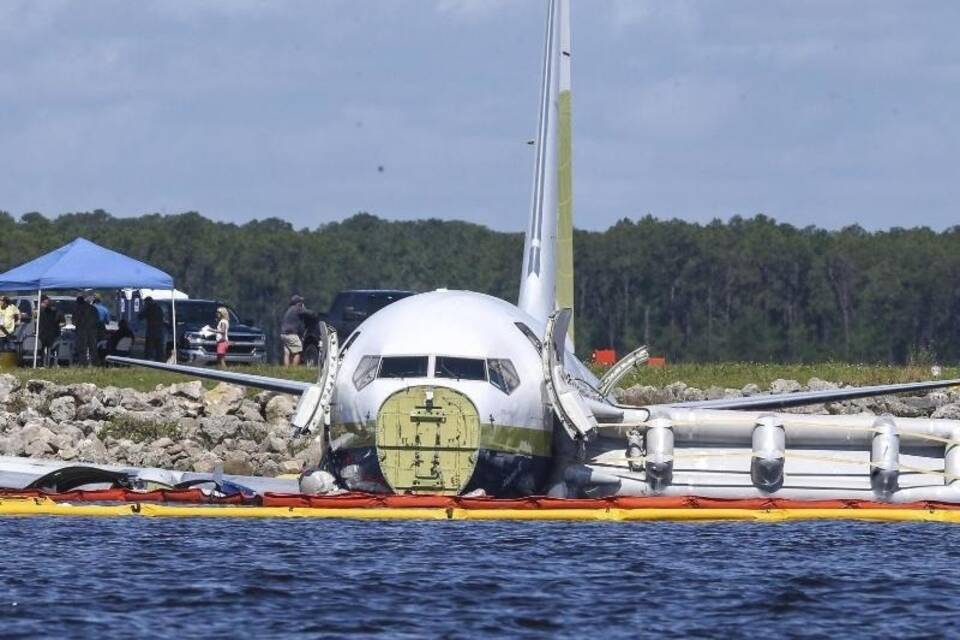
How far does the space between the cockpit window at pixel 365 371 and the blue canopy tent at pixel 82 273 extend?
23.2 metres

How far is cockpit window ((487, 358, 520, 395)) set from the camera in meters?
33.4

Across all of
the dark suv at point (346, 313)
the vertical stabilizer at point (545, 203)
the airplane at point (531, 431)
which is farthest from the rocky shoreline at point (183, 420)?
the airplane at point (531, 431)

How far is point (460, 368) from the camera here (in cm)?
3322

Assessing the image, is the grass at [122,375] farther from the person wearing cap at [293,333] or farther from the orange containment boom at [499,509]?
the orange containment boom at [499,509]

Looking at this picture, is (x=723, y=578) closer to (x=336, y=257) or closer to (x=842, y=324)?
(x=842, y=324)

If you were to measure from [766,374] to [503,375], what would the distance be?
84.5 ft

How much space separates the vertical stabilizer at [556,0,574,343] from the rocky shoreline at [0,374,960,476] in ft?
20.1

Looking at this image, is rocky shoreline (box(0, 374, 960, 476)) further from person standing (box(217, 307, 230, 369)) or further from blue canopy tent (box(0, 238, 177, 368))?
person standing (box(217, 307, 230, 369))

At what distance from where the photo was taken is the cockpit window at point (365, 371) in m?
33.5

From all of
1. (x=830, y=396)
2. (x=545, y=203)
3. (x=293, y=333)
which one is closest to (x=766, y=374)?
(x=293, y=333)

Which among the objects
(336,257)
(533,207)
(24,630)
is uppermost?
(336,257)

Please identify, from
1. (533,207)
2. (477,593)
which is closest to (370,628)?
(477,593)

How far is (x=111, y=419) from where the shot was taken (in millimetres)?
51844

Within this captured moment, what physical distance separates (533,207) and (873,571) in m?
20.5
